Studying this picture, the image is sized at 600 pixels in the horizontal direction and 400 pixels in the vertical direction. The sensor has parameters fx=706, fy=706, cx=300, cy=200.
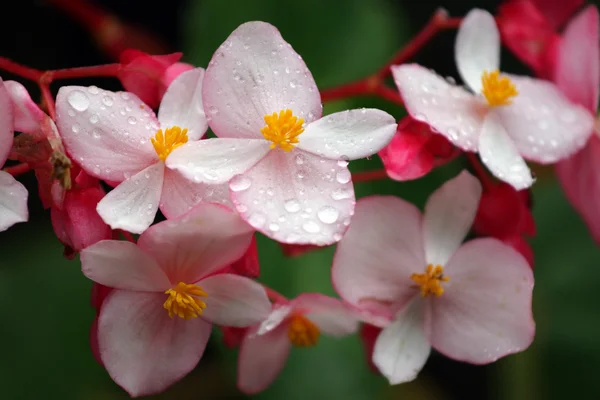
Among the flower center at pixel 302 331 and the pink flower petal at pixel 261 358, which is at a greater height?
the flower center at pixel 302 331

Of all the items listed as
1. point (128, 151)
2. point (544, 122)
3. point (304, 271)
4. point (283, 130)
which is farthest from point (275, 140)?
point (304, 271)

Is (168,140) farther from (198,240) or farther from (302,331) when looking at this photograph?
(302,331)

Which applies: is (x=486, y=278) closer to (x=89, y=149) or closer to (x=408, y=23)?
(x=89, y=149)

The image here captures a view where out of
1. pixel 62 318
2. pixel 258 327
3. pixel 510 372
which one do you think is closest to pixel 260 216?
pixel 258 327

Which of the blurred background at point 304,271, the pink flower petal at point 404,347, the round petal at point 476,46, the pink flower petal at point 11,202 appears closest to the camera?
the pink flower petal at point 11,202

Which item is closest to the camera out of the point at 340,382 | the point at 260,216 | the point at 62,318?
the point at 260,216

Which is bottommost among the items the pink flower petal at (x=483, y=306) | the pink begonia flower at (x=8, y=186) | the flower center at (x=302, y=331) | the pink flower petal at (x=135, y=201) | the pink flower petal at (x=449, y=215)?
the flower center at (x=302, y=331)

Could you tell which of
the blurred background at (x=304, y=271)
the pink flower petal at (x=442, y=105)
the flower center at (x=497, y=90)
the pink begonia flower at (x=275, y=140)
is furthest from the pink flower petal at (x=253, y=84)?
the blurred background at (x=304, y=271)

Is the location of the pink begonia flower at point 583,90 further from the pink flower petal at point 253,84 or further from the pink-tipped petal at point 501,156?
the pink flower petal at point 253,84
